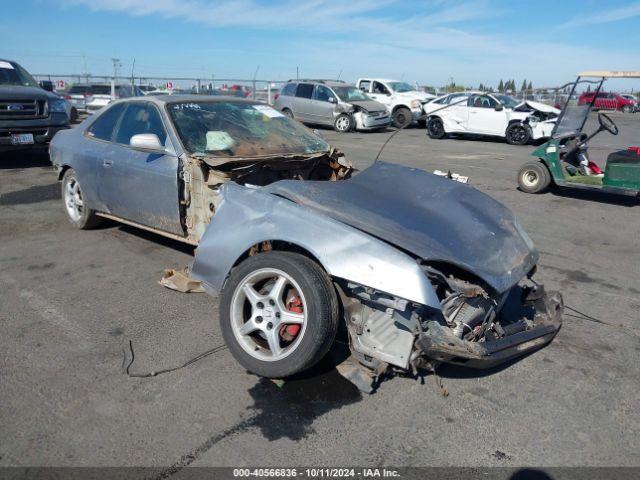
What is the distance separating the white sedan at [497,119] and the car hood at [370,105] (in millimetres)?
2149

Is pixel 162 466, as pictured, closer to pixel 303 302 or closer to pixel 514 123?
pixel 303 302

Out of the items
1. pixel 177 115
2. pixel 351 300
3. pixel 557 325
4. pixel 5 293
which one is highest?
pixel 177 115

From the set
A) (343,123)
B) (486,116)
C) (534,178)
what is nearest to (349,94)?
(343,123)

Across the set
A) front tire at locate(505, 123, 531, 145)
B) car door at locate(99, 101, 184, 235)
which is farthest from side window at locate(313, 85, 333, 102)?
car door at locate(99, 101, 184, 235)

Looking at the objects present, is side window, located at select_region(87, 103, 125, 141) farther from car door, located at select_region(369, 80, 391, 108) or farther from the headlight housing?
car door, located at select_region(369, 80, 391, 108)

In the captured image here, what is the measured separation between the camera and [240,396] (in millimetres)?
2973

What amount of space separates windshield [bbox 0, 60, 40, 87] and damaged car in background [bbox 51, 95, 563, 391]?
792cm

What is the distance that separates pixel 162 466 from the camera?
242 cm

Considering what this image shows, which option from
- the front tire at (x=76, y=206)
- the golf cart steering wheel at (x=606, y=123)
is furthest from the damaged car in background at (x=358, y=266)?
the golf cart steering wheel at (x=606, y=123)

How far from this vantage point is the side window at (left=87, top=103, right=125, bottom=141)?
5.33 m

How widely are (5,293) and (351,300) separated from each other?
308 cm

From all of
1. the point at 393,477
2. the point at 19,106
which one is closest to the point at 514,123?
the point at 19,106

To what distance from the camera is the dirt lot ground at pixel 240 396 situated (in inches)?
100

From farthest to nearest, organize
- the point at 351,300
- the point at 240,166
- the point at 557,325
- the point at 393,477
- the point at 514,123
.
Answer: the point at 514,123
the point at 240,166
the point at 557,325
the point at 351,300
the point at 393,477
